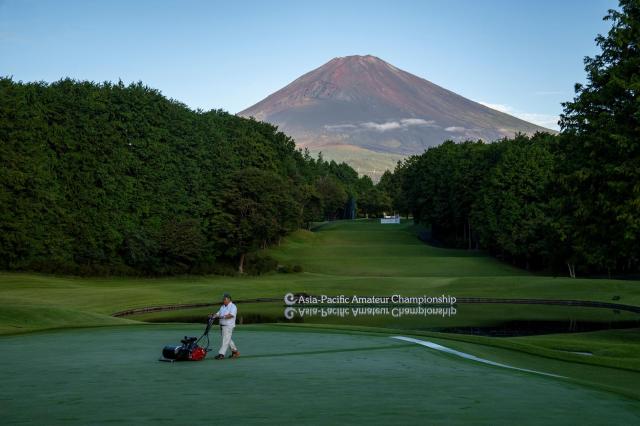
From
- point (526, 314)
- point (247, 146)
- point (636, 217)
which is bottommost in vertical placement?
point (526, 314)

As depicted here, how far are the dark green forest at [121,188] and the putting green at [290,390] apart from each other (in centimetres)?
4812

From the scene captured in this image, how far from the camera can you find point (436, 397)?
13094mm

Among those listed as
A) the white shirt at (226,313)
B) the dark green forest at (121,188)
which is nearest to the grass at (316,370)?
the white shirt at (226,313)

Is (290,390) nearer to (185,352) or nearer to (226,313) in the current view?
(185,352)

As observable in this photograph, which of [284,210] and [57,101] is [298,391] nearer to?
[57,101]

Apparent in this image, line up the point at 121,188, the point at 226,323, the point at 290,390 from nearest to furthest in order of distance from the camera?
1. the point at 290,390
2. the point at 226,323
3. the point at 121,188

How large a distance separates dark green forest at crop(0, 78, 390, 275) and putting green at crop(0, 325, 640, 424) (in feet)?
158

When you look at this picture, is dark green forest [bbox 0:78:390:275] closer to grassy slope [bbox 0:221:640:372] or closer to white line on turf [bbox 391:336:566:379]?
grassy slope [bbox 0:221:640:372]

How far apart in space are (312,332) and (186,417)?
17.9 m

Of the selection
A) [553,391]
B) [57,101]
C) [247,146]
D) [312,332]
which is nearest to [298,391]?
[553,391]

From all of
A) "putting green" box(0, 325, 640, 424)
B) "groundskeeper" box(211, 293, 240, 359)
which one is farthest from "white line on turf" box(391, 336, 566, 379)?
"groundskeeper" box(211, 293, 240, 359)

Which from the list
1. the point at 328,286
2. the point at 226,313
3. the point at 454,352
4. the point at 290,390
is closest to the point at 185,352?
the point at 226,313

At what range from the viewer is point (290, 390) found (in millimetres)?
13898

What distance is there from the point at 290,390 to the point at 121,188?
211 feet
